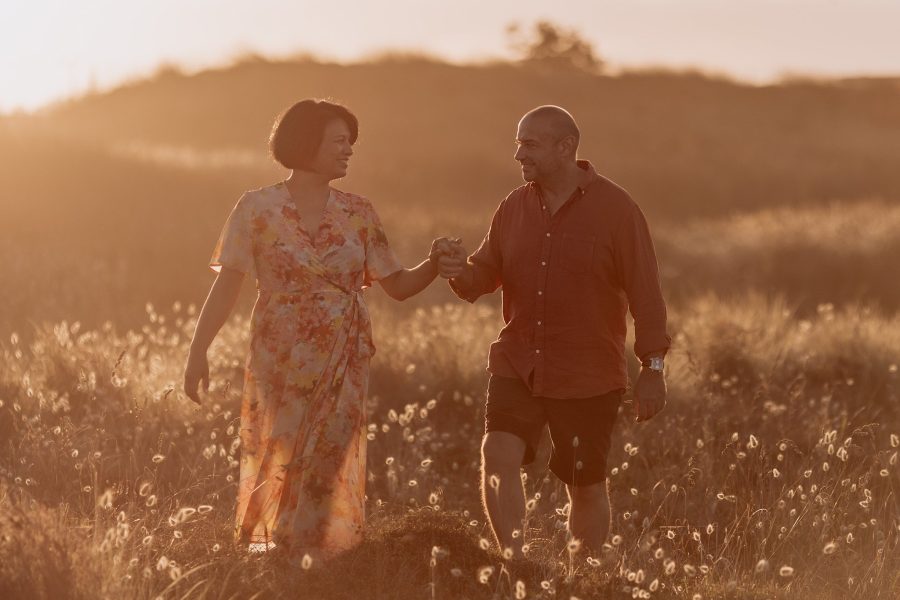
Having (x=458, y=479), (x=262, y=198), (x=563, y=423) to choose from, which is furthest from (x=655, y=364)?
(x=458, y=479)

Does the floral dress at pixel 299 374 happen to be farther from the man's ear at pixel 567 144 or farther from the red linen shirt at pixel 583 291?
the man's ear at pixel 567 144

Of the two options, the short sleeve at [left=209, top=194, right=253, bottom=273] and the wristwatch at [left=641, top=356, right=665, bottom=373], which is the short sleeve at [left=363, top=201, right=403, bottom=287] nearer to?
the short sleeve at [left=209, top=194, right=253, bottom=273]

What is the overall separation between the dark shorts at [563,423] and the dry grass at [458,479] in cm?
31

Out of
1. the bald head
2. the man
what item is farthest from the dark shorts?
the bald head

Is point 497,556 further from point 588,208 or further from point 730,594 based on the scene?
point 588,208

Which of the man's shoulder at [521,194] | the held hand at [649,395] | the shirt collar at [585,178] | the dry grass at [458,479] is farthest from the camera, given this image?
the man's shoulder at [521,194]

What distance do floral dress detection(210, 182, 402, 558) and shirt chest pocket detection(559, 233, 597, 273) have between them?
92 cm

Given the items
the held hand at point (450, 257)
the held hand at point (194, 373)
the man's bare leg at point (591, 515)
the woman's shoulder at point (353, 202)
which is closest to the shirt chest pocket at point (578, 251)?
the held hand at point (450, 257)

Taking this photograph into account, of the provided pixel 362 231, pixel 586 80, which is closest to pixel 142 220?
pixel 362 231

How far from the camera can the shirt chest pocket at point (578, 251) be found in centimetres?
623

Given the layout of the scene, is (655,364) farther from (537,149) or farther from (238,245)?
(238,245)

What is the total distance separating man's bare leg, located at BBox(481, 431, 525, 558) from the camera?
19.7ft

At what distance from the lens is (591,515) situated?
20.7ft

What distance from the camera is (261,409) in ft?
20.7
